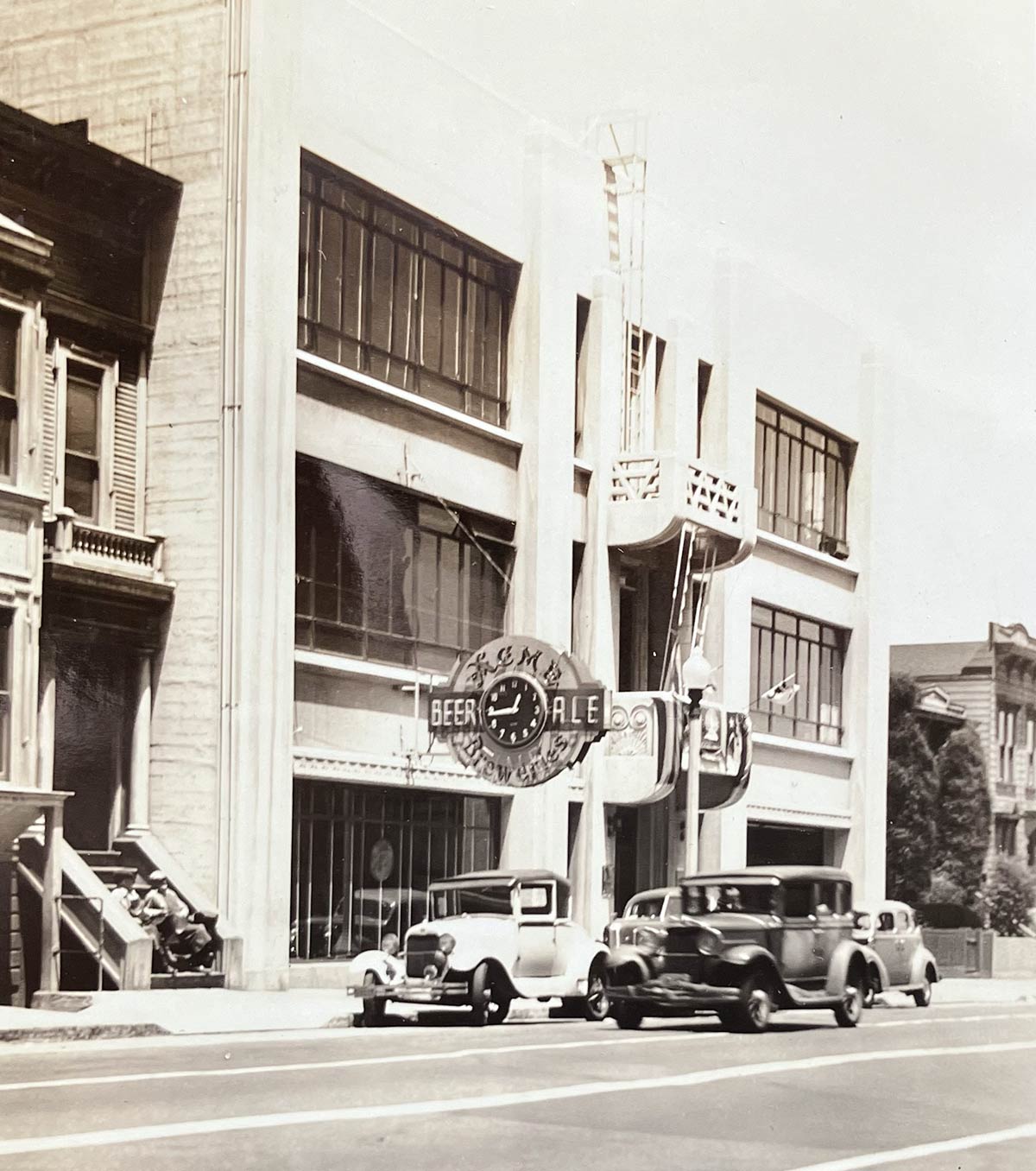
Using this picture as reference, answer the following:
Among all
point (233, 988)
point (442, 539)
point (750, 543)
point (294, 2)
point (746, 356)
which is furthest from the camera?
point (746, 356)

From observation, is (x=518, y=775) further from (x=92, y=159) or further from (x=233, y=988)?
(x=92, y=159)

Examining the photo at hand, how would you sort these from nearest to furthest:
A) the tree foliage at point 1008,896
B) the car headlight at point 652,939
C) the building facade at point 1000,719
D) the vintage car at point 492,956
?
the car headlight at point 652,939 → the vintage car at point 492,956 → the tree foliage at point 1008,896 → the building facade at point 1000,719

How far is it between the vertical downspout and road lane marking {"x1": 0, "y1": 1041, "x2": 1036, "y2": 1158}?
11.6 meters

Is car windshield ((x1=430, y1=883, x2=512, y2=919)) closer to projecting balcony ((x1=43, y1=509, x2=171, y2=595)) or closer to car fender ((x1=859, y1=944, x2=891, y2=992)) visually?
car fender ((x1=859, y1=944, x2=891, y2=992))

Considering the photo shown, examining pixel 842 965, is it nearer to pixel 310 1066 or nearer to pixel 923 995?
pixel 310 1066

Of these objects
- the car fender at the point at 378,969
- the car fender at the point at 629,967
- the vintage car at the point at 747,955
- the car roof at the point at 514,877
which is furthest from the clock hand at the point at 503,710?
the car fender at the point at 629,967

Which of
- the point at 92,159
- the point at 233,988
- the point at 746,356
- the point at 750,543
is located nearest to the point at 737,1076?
the point at 233,988

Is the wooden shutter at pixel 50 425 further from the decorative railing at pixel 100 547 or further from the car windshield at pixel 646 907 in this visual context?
the car windshield at pixel 646 907

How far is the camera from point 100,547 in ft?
89.8

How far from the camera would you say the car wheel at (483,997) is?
901 inches

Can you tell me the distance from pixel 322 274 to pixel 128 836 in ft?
28.6

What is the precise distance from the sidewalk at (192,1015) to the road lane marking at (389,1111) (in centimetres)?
695

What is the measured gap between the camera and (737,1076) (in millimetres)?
16172

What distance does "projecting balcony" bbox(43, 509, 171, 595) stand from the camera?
86.7 ft
